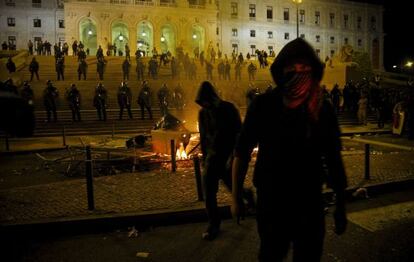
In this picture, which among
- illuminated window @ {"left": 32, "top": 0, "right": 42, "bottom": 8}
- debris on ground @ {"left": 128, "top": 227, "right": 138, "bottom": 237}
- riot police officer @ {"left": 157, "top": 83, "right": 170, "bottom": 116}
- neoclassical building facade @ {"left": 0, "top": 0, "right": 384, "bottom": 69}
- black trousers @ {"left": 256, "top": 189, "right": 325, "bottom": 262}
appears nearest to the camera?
black trousers @ {"left": 256, "top": 189, "right": 325, "bottom": 262}

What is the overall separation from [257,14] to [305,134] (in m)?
66.6

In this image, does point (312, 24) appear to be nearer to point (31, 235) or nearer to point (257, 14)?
point (257, 14)

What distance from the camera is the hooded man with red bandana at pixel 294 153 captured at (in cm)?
265

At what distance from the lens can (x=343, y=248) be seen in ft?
15.8

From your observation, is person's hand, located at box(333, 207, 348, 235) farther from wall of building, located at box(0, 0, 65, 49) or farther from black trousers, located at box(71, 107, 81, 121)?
wall of building, located at box(0, 0, 65, 49)

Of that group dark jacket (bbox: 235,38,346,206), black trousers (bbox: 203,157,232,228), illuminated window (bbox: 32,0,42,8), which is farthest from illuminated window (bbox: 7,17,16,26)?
dark jacket (bbox: 235,38,346,206)

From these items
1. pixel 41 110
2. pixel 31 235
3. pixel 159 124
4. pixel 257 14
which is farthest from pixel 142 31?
pixel 31 235

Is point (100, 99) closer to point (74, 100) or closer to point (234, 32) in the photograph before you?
point (74, 100)

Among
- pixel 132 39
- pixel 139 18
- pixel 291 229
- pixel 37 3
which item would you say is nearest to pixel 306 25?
pixel 139 18

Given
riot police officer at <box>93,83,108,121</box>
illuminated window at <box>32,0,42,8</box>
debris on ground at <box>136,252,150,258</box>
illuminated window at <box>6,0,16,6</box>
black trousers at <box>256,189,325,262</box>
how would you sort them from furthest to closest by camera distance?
illuminated window at <box>32,0,42,8</box> < illuminated window at <box>6,0,16,6</box> < riot police officer at <box>93,83,108,121</box> < debris on ground at <box>136,252,150,258</box> < black trousers at <box>256,189,325,262</box>

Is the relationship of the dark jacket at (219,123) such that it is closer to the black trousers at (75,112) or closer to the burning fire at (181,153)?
the burning fire at (181,153)

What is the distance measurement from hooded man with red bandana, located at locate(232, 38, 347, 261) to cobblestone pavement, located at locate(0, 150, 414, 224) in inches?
143

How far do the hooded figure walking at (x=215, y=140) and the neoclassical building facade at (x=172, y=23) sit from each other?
41.3 m

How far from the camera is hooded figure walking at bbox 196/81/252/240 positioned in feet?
16.6
